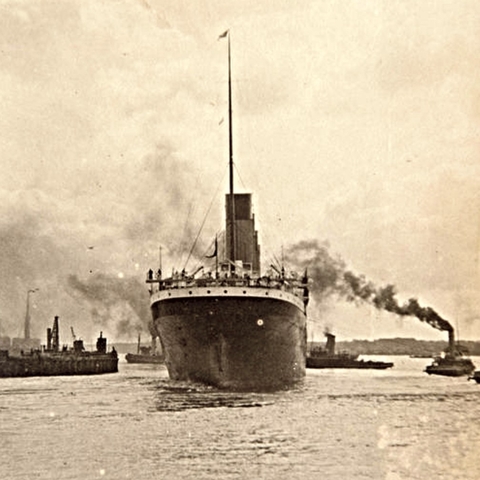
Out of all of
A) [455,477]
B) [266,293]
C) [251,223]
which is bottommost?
[455,477]

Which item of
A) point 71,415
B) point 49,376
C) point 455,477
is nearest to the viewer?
point 455,477

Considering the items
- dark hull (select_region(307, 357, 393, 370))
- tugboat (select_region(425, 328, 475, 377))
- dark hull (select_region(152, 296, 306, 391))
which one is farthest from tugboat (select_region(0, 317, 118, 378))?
dark hull (select_region(152, 296, 306, 391))

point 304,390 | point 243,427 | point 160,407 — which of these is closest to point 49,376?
point 304,390

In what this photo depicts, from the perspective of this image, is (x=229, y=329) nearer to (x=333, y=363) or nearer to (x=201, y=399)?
(x=201, y=399)

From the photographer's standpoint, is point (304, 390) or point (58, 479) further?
point (304, 390)

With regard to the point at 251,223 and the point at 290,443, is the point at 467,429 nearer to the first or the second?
the point at 290,443

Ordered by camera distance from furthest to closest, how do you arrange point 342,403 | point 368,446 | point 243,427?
point 342,403 → point 243,427 → point 368,446

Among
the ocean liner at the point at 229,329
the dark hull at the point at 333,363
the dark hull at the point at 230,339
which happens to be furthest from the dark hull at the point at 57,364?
the dark hull at the point at 230,339
